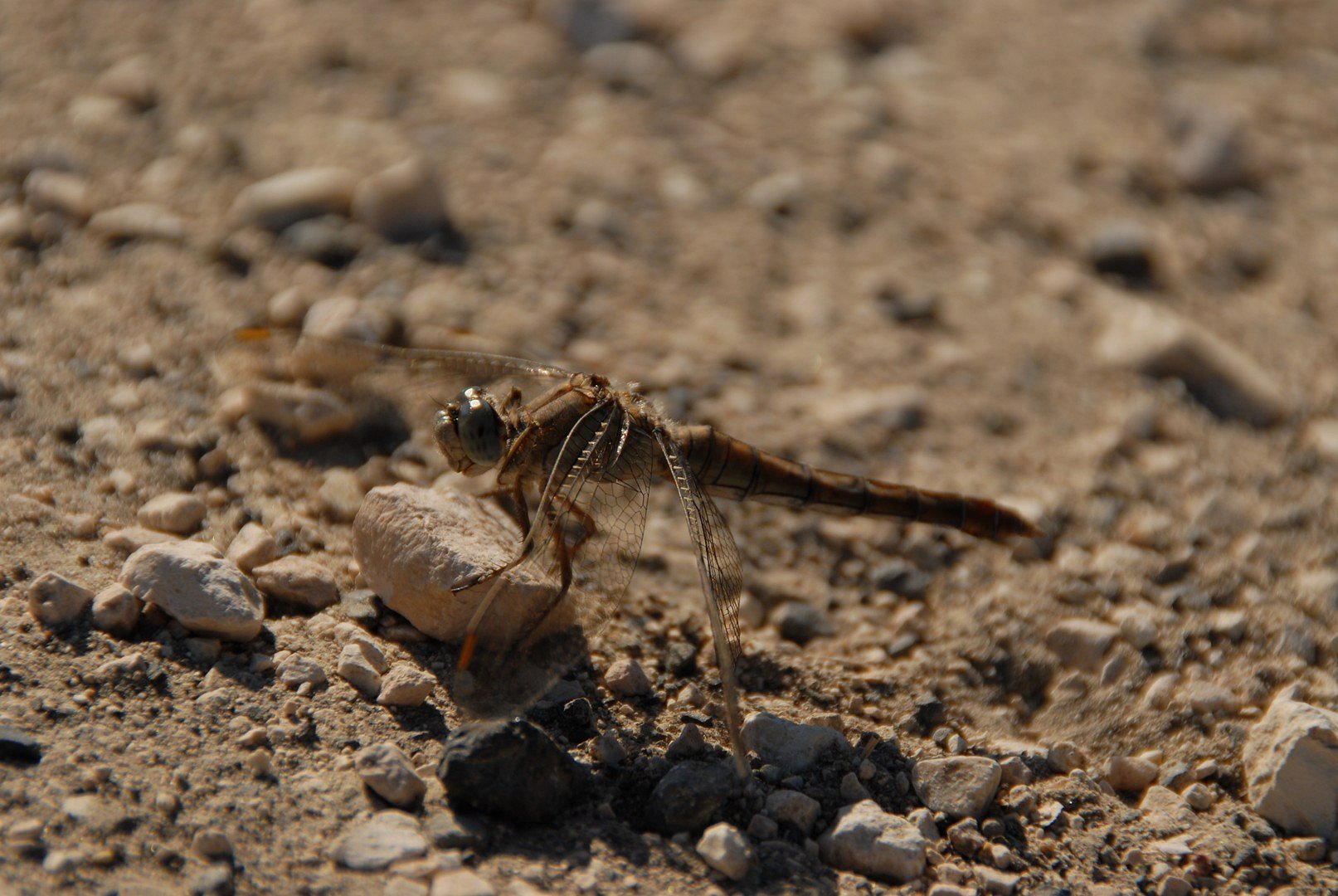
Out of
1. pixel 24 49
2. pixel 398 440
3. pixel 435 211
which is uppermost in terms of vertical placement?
pixel 24 49

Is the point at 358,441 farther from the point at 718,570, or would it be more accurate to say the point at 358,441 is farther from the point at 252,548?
the point at 718,570

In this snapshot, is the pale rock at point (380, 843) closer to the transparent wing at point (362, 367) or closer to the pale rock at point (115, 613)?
the pale rock at point (115, 613)

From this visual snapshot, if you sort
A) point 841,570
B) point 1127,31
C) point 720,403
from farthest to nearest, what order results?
1. point 1127,31
2. point 720,403
3. point 841,570

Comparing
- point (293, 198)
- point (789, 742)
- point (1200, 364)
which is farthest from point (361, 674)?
point (1200, 364)

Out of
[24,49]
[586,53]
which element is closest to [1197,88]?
[586,53]

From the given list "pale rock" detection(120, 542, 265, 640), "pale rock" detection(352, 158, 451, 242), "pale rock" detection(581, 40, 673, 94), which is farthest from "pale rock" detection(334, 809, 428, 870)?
"pale rock" detection(581, 40, 673, 94)

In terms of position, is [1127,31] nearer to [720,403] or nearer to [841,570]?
[720,403]

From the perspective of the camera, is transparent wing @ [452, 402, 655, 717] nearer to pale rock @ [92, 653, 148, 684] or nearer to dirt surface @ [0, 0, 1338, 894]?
dirt surface @ [0, 0, 1338, 894]
